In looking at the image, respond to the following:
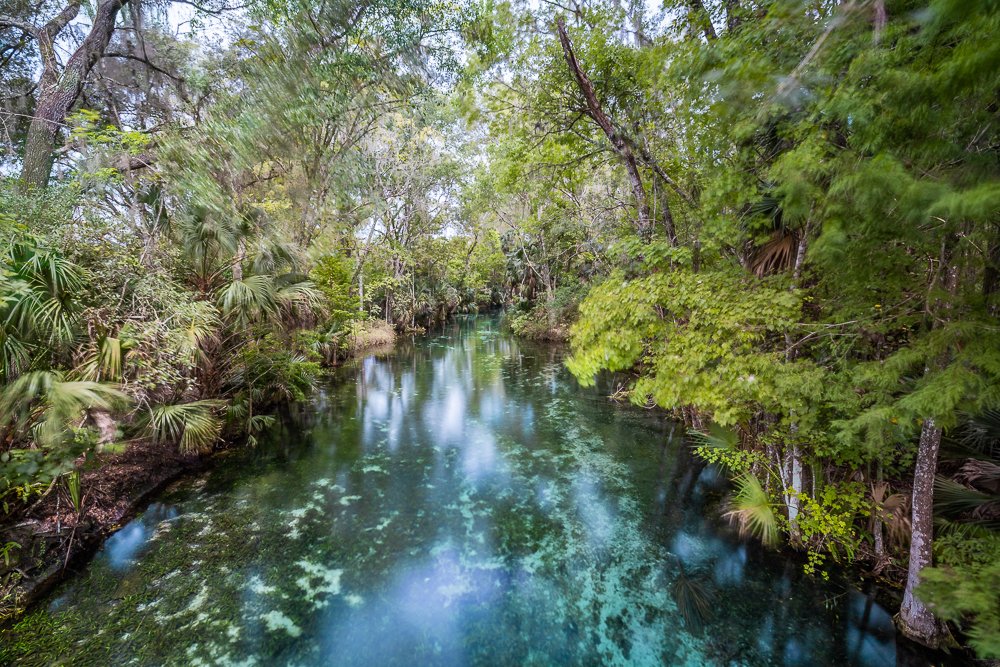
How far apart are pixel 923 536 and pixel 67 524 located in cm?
889

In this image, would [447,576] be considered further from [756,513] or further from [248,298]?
[248,298]

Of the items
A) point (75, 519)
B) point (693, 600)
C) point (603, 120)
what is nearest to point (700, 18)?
point (603, 120)

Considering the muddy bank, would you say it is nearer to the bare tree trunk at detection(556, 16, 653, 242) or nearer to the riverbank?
the riverbank

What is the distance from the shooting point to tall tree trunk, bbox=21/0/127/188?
5.77 meters

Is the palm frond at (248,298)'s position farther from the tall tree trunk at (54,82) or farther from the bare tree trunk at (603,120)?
the bare tree trunk at (603,120)

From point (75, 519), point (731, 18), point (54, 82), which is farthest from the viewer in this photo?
point (54, 82)

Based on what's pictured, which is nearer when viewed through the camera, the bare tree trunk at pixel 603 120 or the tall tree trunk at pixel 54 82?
the bare tree trunk at pixel 603 120

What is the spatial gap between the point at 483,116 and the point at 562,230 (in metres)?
11.4

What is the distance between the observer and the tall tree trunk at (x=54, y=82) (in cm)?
577

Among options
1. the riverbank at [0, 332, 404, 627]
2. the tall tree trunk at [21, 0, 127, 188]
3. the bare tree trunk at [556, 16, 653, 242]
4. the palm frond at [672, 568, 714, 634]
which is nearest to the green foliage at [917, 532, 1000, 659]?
the palm frond at [672, 568, 714, 634]

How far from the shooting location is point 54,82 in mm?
6180

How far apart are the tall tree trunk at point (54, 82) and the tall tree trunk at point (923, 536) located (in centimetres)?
1121

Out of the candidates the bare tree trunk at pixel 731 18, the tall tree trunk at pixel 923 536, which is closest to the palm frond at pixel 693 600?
the tall tree trunk at pixel 923 536

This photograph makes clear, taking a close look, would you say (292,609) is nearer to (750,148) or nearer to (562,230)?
(750,148)
